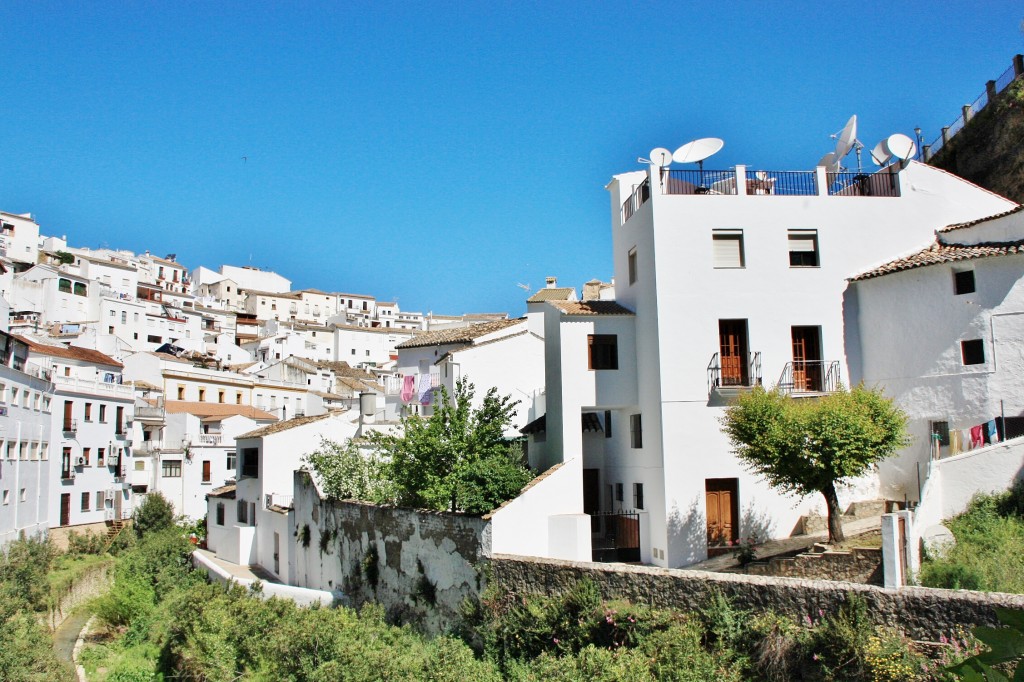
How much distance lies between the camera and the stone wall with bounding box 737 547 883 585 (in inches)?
563

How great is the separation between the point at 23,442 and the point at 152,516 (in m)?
7.67

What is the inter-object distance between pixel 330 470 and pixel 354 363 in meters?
61.0

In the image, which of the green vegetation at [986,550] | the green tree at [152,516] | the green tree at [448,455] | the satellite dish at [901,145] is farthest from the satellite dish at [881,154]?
the green tree at [152,516]

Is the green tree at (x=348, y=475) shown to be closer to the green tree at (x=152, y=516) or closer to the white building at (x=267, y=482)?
the white building at (x=267, y=482)

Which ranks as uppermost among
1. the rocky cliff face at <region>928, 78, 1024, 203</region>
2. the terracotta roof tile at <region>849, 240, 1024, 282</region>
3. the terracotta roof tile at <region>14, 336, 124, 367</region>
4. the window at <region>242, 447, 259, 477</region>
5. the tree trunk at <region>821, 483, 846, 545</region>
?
the rocky cliff face at <region>928, 78, 1024, 203</region>

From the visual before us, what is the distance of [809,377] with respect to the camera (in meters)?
20.8

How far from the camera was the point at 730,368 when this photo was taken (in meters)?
20.5

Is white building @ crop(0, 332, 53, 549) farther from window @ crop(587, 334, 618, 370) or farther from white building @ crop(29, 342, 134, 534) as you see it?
window @ crop(587, 334, 618, 370)

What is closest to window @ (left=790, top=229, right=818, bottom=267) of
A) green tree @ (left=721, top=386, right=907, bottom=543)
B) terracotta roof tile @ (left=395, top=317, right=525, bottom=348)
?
green tree @ (left=721, top=386, right=907, bottom=543)

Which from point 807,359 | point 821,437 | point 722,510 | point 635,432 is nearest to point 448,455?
point 635,432

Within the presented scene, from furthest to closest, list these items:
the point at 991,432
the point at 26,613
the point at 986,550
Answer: the point at 26,613 < the point at 991,432 < the point at 986,550

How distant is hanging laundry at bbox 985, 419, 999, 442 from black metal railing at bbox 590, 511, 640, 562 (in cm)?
815

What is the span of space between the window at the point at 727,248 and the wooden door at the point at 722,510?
5515 millimetres

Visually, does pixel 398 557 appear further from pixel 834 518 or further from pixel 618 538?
pixel 834 518
